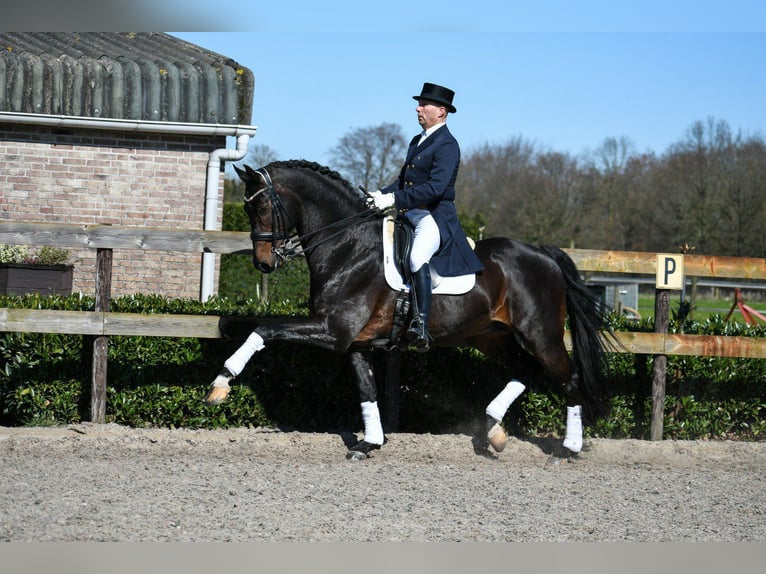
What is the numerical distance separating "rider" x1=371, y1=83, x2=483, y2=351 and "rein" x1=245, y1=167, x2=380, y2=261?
0.34 meters

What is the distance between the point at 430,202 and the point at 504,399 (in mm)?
1713

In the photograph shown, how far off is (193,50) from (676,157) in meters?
40.3

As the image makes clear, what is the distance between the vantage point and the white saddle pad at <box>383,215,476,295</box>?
A: 646 cm

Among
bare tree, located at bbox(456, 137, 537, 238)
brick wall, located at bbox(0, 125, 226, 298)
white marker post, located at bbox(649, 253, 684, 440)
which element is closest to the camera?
white marker post, located at bbox(649, 253, 684, 440)

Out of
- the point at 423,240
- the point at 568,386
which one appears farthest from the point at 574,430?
the point at 423,240

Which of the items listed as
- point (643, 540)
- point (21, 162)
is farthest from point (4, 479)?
point (21, 162)

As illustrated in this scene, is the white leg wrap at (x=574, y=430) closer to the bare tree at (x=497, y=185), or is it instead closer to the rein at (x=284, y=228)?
the rein at (x=284, y=228)

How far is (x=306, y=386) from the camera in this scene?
738 cm

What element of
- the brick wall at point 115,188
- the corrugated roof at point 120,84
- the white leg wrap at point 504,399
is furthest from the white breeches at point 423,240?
the corrugated roof at point 120,84

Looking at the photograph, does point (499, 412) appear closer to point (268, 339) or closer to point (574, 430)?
point (574, 430)

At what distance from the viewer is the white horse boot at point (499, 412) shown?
22.0 feet

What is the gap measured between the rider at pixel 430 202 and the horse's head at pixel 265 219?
765mm

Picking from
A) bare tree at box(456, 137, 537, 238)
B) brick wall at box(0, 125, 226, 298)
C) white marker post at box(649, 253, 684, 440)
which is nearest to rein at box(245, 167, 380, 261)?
white marker post at box(649, 253, 684, 440)

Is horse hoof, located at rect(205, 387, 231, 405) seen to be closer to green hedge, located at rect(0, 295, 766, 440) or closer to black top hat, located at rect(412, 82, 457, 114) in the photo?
green hedge, located at rect(0, 295, 766, 440)
